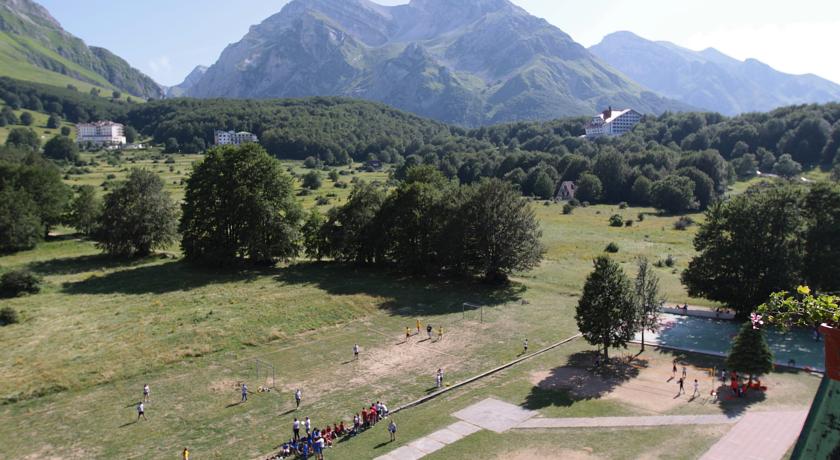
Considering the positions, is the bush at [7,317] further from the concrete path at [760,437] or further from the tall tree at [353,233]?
the concrete path at [760,437]

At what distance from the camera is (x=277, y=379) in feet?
125

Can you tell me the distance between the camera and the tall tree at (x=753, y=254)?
155 ft

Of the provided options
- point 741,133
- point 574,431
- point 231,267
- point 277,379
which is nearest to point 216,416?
point 277,379

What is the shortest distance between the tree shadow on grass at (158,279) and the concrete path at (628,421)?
4115 centimetres

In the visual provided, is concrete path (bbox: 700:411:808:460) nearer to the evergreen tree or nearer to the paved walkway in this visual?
the paved walkway

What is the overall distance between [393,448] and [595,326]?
1915cm

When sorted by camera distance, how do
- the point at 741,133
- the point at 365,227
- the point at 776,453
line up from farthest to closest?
the point at 741,133 < the point at 365,227 < the point at 776,453

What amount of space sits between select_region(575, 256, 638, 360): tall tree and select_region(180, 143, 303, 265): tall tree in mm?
38435

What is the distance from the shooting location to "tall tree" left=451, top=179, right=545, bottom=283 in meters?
60.0

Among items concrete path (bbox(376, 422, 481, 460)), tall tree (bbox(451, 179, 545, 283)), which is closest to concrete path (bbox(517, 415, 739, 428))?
concrete path (bbox(376, 422, 481, 460))

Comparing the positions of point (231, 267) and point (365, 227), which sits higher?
point (365, 227)

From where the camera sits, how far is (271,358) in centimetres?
4184

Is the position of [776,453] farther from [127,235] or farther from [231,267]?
[127,235]

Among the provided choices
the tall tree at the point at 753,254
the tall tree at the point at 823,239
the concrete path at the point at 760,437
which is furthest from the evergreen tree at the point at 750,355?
the tall tree at the point at 823,239
